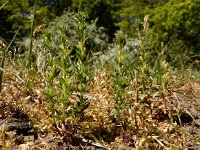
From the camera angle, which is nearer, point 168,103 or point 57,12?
point 168,103

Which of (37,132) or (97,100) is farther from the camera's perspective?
(97,100)

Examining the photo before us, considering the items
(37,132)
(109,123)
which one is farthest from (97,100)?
(37,132)

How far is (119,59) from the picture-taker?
2.76 m

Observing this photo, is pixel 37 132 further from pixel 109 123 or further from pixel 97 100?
pixel 97 100

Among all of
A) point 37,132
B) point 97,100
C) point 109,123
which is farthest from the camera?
point 97,100

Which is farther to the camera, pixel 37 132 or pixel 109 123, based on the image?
pixel 109 123

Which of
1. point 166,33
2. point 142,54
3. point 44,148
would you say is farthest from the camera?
point 166,33

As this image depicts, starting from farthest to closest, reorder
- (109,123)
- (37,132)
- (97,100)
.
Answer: (97,100) → (109,123) → (37,132)

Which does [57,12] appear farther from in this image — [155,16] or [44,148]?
[44,148]

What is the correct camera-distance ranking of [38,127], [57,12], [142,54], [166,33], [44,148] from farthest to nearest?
[57,12] → [166,33] → [142,54] → [38,127] → [44,148]

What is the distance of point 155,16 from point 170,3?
182 cm

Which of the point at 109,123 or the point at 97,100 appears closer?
the point at 109,123

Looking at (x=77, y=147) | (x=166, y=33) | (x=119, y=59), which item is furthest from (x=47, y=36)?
(x=166, y=33)

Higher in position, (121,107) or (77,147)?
(121,107)
